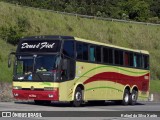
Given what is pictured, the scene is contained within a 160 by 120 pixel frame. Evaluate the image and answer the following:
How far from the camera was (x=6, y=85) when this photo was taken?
112ft

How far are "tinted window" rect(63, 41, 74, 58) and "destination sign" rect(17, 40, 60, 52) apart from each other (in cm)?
40

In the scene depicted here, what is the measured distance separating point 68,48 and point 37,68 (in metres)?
1.93

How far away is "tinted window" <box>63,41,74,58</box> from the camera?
24719mm

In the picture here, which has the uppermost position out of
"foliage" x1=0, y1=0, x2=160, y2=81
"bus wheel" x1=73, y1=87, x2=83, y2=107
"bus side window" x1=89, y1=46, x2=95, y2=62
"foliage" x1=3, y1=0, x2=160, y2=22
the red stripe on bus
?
"foliage" x1=3, y1=0, x2=160, y2=22

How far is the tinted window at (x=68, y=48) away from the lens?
2472 centimetres

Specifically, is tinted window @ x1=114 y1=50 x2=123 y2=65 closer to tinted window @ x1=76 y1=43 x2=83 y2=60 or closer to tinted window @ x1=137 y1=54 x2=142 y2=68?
tinted window @ x1=137 y1=54 x2=142 y2=68

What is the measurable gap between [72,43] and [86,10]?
6342cm

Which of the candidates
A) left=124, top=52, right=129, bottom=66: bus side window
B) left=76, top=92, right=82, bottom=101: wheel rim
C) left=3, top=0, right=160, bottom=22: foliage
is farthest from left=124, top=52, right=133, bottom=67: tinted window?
left=3, top=0, right=160, bottom=22: foliage

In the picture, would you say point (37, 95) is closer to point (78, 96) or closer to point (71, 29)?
point (78, 96)

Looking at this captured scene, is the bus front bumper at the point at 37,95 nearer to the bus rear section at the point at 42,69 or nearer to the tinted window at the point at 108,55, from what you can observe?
the bus rear section at the point at 42,69

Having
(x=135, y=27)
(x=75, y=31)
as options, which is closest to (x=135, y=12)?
(x=135, y=27)

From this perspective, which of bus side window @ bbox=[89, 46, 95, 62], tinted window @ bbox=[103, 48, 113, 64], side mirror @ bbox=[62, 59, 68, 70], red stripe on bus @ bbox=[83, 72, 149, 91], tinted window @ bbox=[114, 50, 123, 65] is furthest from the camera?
tinted window @ bbox=[114, 50, 123, 65]

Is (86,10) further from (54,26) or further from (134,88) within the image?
(134,88)

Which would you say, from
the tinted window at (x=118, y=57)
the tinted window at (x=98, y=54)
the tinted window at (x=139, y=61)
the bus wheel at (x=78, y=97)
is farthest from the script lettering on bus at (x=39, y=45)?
the tinted window at (x=139, y=61)
